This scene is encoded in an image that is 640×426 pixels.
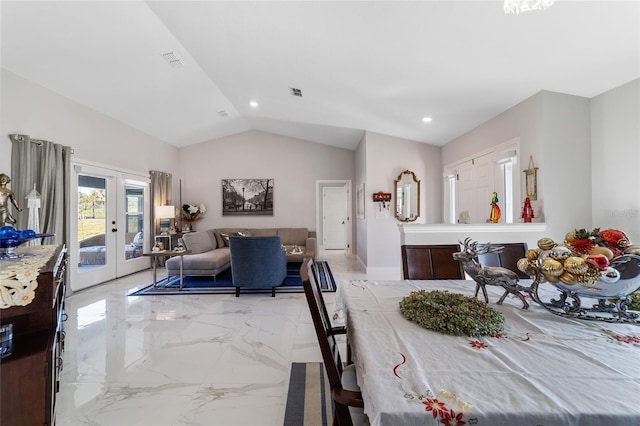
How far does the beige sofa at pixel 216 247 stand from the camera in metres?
4.56

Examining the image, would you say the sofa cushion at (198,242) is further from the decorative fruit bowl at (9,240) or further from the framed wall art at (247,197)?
the decorative fruit bowl at (9,240)

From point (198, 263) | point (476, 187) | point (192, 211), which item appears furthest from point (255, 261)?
point (192, 211)

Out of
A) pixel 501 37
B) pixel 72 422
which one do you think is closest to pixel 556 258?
pixel 501 37

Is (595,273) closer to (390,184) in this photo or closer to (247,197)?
(390,184)

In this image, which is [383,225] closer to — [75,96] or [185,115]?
[185,115]

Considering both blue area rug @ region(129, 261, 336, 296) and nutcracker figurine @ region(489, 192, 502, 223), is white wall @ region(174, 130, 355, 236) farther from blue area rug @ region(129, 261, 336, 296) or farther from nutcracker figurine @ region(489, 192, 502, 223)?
nutcracker figurine @ region(489, 192, 502, 223)

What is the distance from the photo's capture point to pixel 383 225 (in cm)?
529

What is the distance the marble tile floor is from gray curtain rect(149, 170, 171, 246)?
228cm

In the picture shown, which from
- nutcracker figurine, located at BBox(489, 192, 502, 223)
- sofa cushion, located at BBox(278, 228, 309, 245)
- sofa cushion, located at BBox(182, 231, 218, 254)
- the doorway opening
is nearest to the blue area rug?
sofa cushion, located at BBox(182, 231, 218, 254)

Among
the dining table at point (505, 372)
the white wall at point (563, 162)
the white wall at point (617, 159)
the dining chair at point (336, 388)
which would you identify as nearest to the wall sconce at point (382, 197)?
the white wall at point (563, 162)

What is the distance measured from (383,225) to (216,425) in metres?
4.23

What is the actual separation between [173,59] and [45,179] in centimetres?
219

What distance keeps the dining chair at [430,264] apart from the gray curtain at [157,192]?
558 cm

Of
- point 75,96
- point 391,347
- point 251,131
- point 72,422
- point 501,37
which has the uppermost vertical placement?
point 251,131
